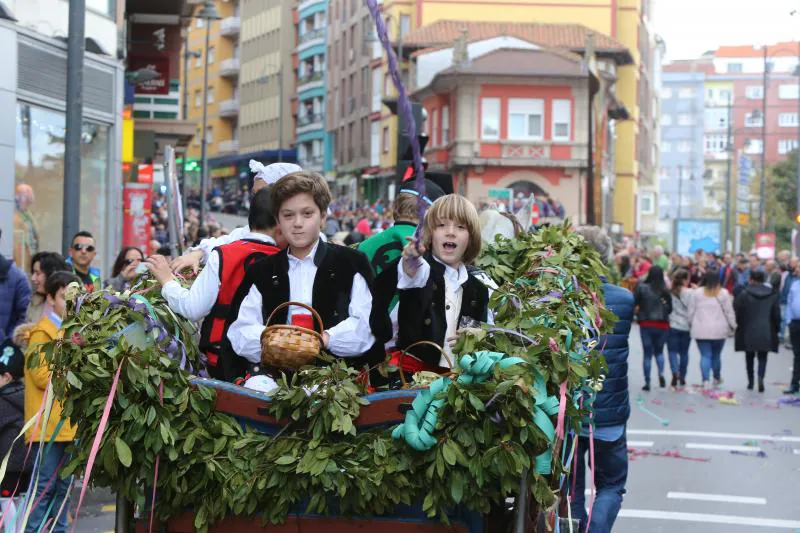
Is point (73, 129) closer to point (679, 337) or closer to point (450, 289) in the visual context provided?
point (450, 289)

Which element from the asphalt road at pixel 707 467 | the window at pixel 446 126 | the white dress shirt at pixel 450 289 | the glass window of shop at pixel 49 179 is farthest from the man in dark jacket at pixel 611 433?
the window at pixel 446 126

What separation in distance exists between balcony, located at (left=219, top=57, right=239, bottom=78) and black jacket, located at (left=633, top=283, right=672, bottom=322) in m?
80.3

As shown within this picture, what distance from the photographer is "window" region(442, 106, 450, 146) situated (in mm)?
65812

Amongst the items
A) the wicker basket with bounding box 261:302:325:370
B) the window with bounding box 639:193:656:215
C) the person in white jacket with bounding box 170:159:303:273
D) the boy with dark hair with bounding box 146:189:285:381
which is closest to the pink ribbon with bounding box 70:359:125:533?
the wicker basket with bounding box 261:302:325:370

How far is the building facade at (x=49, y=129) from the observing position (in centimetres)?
1967

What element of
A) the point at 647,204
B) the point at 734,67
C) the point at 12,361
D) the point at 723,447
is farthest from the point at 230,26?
the point at 734,67

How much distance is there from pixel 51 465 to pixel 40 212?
13.2 m

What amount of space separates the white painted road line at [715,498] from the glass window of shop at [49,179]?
9.85m

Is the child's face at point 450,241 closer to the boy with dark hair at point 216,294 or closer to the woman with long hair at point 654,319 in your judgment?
the boy with dark hair at point 216,294

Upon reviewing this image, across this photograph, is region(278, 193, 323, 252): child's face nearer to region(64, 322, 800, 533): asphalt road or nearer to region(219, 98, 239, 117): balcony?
region(64, 322, 800, 533): asphalt road

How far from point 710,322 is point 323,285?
52.7 feet

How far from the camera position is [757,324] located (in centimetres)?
2162

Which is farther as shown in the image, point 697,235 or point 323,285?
point 697,235

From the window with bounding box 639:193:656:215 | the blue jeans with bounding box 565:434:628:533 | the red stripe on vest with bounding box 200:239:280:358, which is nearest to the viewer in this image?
the red stripe on vest with bounding box 200:239:280:358
